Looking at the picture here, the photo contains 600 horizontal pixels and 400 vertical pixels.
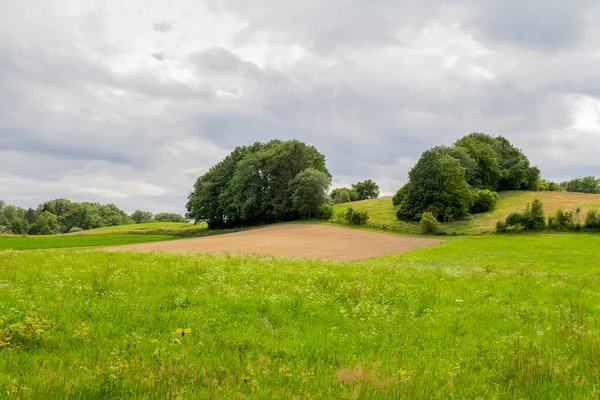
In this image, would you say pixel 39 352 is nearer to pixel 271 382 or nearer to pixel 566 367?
pixel 271 382

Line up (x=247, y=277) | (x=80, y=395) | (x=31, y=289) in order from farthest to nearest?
(x=247, y=277), (x=31, y=289), (x=80, y=395)

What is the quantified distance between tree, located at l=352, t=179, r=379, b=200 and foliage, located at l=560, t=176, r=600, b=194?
288 feet

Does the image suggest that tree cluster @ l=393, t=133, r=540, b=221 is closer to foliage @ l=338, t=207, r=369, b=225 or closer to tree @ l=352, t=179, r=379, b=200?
foliage @ l=338, t=207, r=369, b=225

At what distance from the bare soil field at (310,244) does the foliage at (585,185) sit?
143 m

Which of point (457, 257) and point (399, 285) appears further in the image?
point (457, 257)

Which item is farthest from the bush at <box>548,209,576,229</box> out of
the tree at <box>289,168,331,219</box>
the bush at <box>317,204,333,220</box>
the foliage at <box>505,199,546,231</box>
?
the tree at <box>289,168,331,219</box>

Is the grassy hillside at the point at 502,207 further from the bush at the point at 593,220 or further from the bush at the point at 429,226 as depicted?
the bush at the point at 593,220

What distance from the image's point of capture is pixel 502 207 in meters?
94.1

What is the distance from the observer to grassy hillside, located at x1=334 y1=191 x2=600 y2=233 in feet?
253

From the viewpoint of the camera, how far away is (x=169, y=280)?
15711 mm

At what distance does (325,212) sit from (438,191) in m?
25.2

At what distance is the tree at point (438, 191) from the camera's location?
8406cm

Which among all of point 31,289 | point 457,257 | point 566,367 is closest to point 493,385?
point 566,367

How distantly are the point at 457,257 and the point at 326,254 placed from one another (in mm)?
15011
